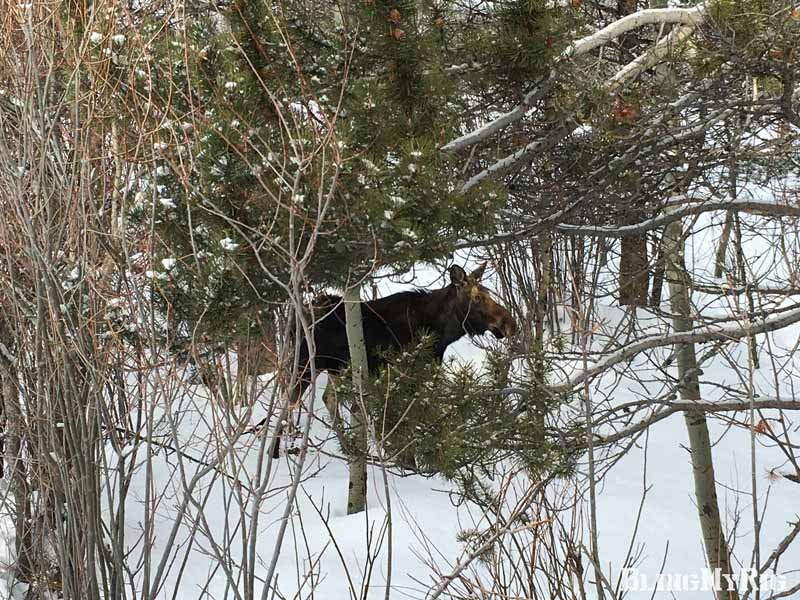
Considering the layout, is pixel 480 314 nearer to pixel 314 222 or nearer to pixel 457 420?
pixel 457 420

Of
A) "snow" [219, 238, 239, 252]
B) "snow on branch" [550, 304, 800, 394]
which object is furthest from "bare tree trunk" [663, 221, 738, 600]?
"snow" [219, 238, 239, 252]

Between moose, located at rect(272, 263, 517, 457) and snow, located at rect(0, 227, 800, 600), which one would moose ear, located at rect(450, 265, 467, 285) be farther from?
snow, located at rect(0, 227, 800, 600)

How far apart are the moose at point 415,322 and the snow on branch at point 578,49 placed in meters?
2.68

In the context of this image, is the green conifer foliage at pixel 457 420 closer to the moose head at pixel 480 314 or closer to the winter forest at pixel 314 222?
the winter forest at pixel 314 222

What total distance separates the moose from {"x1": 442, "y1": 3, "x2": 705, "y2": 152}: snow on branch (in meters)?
2.68

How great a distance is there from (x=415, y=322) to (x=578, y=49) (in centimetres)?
345

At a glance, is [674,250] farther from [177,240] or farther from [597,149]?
[177,240]

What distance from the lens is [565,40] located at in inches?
188

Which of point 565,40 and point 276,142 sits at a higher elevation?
point 565,40

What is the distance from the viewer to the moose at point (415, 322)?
305 inches

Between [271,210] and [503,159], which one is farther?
[503,159]

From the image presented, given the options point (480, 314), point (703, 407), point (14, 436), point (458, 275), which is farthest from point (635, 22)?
point (14, 436)

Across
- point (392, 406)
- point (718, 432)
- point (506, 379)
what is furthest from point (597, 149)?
point (718, 432)

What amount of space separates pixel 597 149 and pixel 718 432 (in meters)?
7.12
